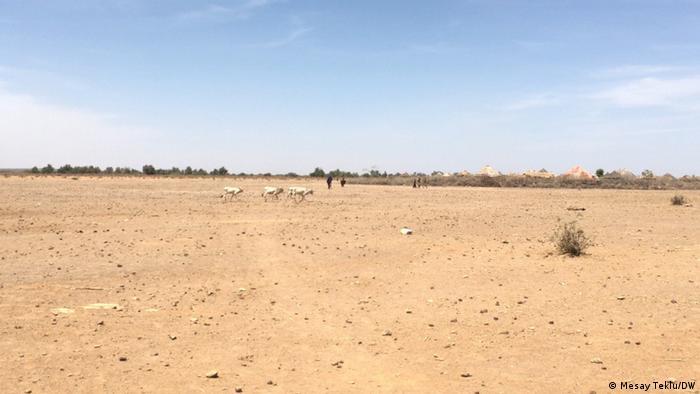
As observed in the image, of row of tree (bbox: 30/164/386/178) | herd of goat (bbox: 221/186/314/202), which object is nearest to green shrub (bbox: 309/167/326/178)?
row of tree (bbox: 30/164/386/178)

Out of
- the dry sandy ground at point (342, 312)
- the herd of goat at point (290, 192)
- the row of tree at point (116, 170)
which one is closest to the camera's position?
the dry sandy ground at point (342, 312)

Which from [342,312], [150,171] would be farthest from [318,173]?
[342,312]

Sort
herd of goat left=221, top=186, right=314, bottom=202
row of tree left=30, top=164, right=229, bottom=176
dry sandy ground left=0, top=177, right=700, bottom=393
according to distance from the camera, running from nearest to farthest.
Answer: dry sandy ground left=0, top=177, right=700, bottom=393
herd of goat left=221, top=186, right=314, bottom=202
row of tree left=30, top=164, right=229, bottom=176

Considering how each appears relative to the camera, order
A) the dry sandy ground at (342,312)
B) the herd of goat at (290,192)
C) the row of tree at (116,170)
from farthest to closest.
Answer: the row of tree at (116,170) → the herd of goat at (290,192) → the dry sandy ground at (342,312)

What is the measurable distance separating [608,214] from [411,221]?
10065 mm

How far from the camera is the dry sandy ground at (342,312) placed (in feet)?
21.4

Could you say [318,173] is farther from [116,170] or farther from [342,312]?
[342,312]

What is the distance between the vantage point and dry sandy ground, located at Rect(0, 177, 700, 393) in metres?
6.51

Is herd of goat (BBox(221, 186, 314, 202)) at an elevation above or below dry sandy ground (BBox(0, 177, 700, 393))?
above

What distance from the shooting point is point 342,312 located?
30.3 feet

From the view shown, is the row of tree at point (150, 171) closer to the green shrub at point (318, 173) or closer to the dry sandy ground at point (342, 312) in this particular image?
the green shrub at point (318, 173)

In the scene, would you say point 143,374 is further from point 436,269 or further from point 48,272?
point 436,269

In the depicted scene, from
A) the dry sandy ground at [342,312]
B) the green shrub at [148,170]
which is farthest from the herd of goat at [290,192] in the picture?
the green shrub at [148,170]

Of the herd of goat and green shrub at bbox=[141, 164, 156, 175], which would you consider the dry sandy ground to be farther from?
green shrub at bbox=[141, 164, 156, 175]
